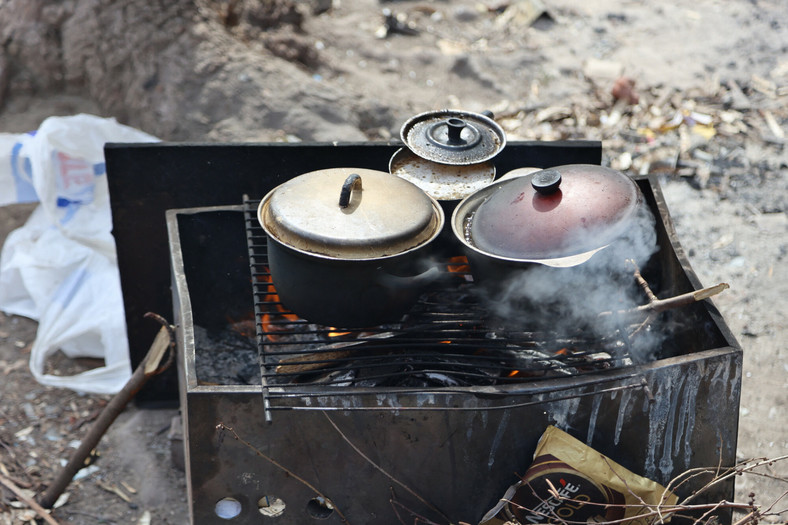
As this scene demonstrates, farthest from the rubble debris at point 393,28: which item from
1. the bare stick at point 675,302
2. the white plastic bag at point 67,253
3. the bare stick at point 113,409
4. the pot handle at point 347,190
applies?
the bare stick at point 675,302

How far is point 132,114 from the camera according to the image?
21.0 ft

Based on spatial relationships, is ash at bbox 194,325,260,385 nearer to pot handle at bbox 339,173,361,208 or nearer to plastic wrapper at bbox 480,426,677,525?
pot handle at bbox 339,173,361,208

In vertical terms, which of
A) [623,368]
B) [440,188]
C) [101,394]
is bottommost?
[101,394]

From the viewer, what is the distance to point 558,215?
2.98 m

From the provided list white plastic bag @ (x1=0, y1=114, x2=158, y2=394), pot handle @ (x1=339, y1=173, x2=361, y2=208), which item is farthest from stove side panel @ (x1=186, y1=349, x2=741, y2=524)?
white plastic bag @ (x1=0, y1=114, x2=158, y2=394)

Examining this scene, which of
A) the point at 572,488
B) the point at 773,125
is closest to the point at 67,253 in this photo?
the point at 572,488

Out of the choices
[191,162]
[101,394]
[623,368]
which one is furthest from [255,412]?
[101,394]

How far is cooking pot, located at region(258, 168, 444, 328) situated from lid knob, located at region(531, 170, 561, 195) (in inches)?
16.4

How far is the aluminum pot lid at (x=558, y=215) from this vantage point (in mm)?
2902

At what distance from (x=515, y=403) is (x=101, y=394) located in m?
2.97

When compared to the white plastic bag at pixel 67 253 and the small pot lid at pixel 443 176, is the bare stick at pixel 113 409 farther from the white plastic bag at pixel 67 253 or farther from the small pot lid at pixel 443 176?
the small pot lid at pixel 443 176

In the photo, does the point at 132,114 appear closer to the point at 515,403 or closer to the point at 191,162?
the point at 191,162

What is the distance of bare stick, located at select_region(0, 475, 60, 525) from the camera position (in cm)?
383

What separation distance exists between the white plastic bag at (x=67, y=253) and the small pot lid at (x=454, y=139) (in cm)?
234
